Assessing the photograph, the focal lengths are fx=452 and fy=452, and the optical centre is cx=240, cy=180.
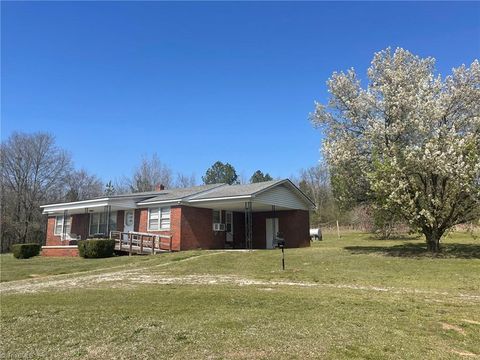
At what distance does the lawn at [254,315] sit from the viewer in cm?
627

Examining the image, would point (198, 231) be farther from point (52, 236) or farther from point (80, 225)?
point (52, 236)

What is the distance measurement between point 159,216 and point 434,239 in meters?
15.4

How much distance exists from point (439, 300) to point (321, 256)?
390 inches

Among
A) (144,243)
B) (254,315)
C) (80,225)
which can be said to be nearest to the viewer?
(254,315)

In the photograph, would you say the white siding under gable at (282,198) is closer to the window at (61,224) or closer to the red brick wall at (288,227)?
the red brick wall at (288,227)

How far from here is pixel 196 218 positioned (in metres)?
27.1

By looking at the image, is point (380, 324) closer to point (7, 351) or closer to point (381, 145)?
point (7, 351)

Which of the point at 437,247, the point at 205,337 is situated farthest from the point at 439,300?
the point at 437,247

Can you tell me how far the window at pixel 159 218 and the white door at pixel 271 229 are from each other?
735 cm

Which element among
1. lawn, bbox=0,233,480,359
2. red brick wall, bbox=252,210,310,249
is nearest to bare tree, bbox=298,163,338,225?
red brick wall, bbox=252,210,310,249

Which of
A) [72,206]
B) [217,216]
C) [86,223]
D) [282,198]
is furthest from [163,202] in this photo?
[86,223]

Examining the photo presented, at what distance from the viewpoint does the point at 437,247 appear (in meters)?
20.3

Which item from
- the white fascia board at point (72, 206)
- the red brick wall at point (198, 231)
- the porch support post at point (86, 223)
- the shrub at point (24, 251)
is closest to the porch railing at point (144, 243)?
the red brick wall at point (198, 231)

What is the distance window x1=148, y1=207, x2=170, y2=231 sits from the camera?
27.0 m
